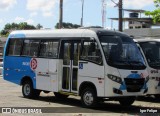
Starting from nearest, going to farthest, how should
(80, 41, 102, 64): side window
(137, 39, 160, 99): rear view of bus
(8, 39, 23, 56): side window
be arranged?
1. (80, 41, 102, 64): side window
2. (137, 39, 160, 99): rear view of bus
3. (8, 39, 23, 56): side window

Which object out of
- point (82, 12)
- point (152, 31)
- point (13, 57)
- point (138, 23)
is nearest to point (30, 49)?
point (13, 57)

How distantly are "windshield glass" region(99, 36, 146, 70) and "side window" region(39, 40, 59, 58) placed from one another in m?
2.49

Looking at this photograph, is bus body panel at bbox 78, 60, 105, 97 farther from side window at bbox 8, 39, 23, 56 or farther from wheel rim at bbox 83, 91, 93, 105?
side window at bbox 8, 39, 23, 56

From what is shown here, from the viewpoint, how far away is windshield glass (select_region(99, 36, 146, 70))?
13.9m

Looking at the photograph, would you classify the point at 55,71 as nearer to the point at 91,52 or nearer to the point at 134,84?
the point at 91,52

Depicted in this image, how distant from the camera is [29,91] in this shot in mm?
17562

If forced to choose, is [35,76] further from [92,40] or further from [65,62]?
[92,40]

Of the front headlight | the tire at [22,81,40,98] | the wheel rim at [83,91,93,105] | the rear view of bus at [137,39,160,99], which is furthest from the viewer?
the tire at [22,81,40,98]

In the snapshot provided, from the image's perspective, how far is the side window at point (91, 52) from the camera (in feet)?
46.1

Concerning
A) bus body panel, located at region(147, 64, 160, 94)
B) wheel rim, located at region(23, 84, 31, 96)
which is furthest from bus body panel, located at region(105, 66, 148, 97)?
wheel rim, located at region(23, 84, 31, 96)

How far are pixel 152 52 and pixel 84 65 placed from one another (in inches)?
141

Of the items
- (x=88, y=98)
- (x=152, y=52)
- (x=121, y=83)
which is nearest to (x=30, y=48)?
(x=88, y=98)

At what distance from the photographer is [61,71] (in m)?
15.6

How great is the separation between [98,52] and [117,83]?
1233 millimetres
